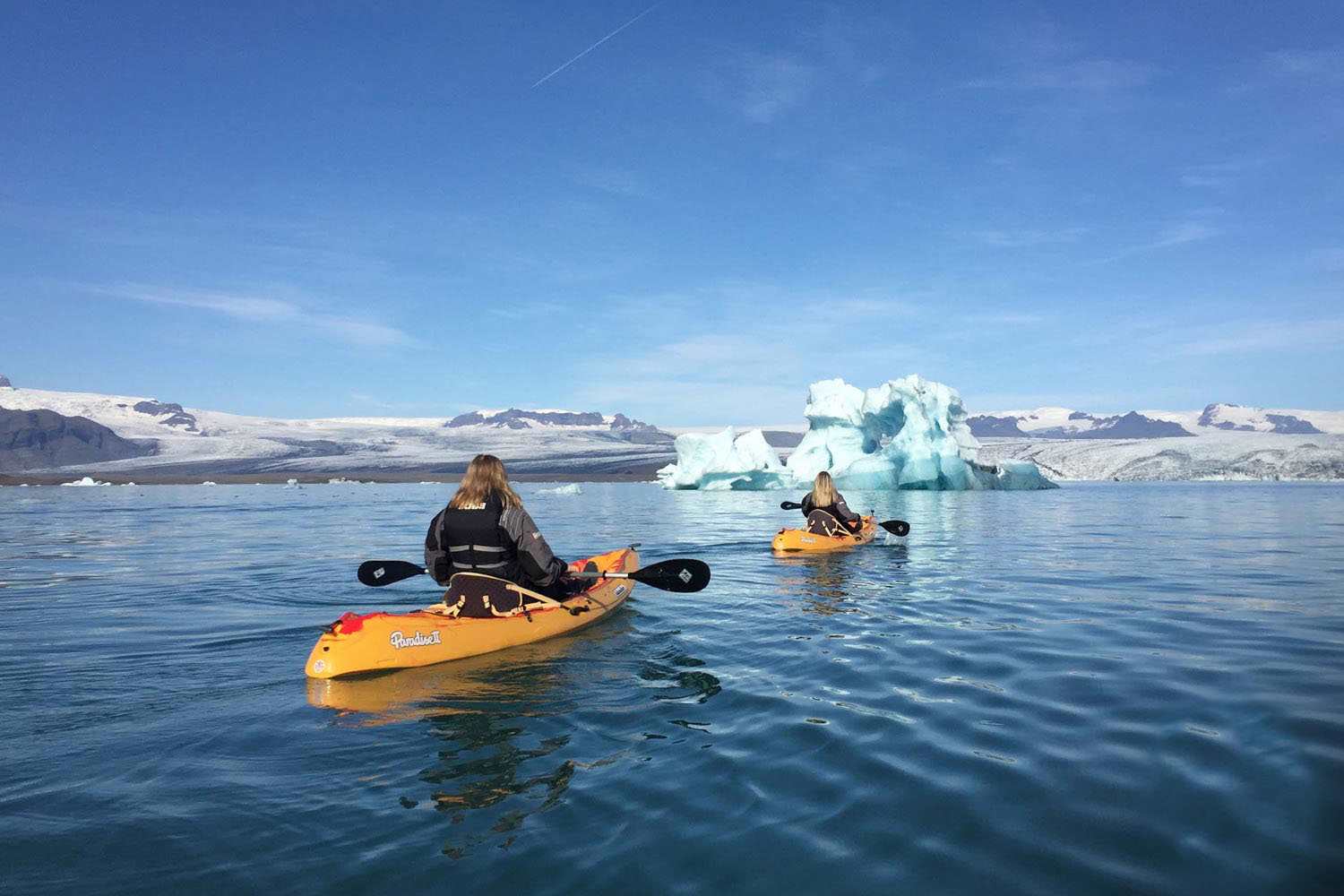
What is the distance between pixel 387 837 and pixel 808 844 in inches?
69.2

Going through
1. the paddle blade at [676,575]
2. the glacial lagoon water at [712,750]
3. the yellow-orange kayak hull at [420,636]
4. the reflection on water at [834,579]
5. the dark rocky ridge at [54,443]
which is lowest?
the reflection on water at [834,579]

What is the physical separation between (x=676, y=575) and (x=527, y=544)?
2233mm

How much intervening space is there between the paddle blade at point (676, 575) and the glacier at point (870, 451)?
39807 millimetres

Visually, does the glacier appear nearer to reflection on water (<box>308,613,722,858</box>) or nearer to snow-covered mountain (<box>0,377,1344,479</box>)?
snow-covered mountain (<box>0,377,1344,479</box>)

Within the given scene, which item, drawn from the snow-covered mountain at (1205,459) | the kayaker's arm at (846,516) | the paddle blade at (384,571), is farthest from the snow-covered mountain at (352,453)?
the paddle blade at (384,571)

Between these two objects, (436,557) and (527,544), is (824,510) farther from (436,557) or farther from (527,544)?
(436,557)

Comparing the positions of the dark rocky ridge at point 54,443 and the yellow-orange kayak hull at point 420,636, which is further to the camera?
the dark rocky ridge at point 54,443

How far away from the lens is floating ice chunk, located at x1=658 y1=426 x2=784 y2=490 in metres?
52.9

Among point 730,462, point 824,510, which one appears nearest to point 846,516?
point 824,510

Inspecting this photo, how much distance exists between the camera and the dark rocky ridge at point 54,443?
177 metres

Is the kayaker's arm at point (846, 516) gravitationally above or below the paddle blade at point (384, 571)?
above

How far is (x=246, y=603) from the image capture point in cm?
1005

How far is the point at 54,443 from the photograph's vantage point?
184625 millimetres

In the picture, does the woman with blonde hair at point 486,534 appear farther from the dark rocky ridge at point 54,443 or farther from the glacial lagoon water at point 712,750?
the dark rocky ridge at point 54,443
